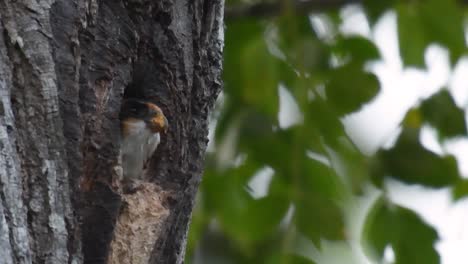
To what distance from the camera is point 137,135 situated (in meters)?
1.50

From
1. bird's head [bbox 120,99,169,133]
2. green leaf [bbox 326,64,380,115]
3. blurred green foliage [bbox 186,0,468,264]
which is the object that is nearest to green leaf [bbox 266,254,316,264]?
blurred green foliage [bbox 186,0,468,264]

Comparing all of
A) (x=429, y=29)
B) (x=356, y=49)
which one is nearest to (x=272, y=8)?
(x=356, y=49)

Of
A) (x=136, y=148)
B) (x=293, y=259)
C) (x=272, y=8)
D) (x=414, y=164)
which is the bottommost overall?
(x=293, y=259)

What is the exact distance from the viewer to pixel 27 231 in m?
1.27

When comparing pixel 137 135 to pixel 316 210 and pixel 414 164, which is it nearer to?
pixel 316 210

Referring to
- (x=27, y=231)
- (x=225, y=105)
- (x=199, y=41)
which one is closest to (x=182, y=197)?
(x=199, y=41)

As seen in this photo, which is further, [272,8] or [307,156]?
[272,8]

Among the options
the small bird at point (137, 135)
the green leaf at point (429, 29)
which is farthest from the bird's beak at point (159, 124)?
the green leaf at point (429, 29)

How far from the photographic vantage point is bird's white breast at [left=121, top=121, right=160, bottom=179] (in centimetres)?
149

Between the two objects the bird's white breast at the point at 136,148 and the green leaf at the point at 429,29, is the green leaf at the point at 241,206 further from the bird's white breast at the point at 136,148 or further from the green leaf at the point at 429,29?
the bird's white breast at the point at 136,148

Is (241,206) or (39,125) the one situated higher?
(39,125)

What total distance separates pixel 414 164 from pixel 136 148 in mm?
1017

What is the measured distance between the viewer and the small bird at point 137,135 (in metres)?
1.48

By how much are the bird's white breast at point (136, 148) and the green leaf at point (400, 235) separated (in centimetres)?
79
